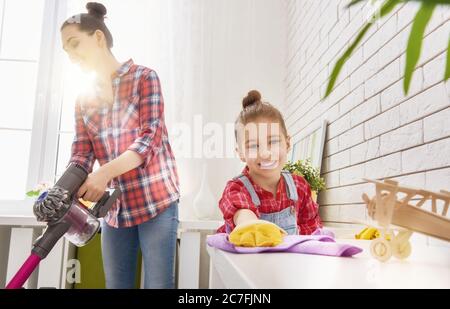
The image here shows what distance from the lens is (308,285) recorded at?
16.6 inches

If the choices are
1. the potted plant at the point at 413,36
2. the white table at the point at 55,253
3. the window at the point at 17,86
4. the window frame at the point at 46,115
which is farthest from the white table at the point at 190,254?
the potted plant at the point at 413,36

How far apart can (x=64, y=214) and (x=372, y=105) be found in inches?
36.5

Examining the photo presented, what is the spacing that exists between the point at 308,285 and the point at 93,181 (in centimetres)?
85

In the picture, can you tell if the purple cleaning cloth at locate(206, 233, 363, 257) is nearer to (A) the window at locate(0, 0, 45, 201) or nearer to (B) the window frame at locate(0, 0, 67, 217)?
(B) the window frame at locate(0, 0, 67, 217)

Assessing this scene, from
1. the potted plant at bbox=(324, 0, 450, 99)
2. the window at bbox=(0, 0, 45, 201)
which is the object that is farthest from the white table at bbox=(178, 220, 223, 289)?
the potted plant at bbox=(324, 0, 450, 99)

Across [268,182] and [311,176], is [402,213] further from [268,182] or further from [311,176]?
[311,176]

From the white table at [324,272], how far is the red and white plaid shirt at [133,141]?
612 millimetres

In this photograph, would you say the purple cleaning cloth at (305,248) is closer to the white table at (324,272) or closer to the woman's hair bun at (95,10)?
the white table at (324,272)

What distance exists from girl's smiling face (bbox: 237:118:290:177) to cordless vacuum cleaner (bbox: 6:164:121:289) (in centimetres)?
→ 41

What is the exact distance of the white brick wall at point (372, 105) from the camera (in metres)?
0.92

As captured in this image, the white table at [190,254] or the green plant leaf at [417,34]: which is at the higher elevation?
the green plant leaf at [417,34]

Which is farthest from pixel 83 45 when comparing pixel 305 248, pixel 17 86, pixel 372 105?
pixel 17 86

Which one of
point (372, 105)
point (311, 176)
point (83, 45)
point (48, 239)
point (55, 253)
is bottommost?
point (55, 253)

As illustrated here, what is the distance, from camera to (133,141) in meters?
1.34
